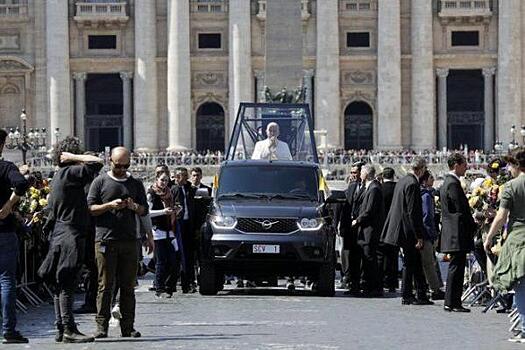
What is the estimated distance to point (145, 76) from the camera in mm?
74750

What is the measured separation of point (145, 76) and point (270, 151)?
46.9 m

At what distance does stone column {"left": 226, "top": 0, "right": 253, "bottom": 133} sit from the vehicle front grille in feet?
168

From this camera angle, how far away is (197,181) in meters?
27.0

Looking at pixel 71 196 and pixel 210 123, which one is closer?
pixel 71 196

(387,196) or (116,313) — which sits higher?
(387,196)

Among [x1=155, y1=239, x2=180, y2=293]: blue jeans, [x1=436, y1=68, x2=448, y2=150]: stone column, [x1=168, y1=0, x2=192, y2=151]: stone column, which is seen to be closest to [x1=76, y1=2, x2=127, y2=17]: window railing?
[x1=168, y1=0, x2=192, y2=151]: stone column

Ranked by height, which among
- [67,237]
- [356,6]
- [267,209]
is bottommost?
[267,209]

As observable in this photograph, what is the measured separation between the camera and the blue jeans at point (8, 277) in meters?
17.2

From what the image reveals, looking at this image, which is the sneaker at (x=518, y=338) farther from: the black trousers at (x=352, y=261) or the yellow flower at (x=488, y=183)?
the black trousers at (x=352, y=261)

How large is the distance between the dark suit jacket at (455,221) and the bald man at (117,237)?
4.70 m

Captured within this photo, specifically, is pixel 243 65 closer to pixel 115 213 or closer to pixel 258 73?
pixel 258 73

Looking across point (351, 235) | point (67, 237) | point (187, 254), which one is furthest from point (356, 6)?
point (67, 237)

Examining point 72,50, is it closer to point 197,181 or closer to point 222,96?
point 222,96

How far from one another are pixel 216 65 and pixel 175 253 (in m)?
52.7
